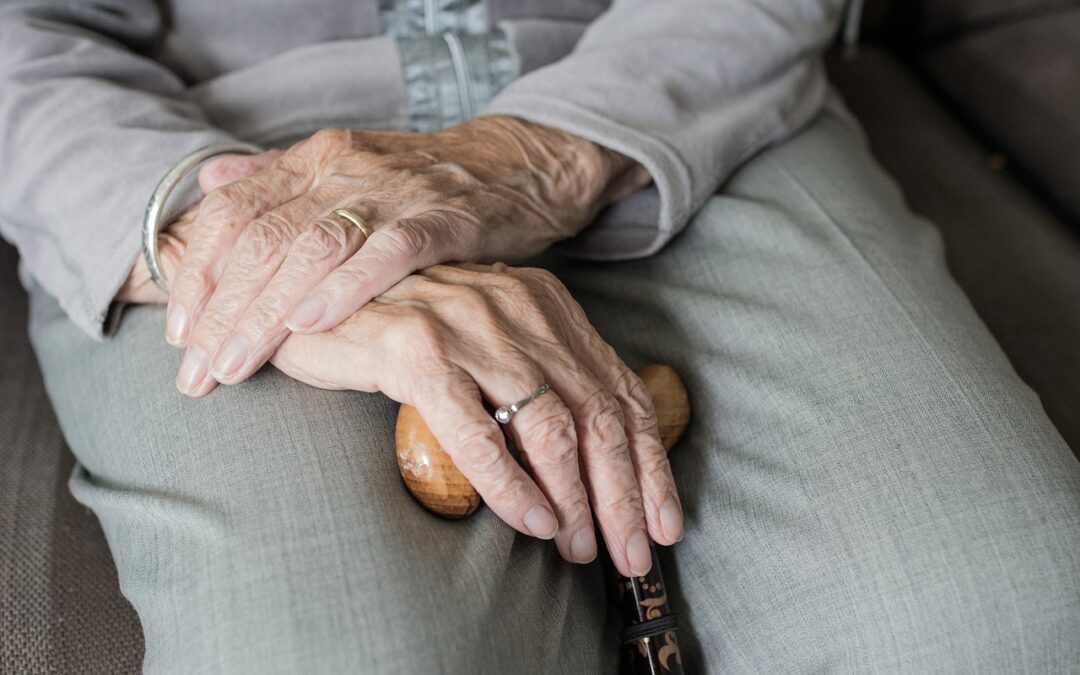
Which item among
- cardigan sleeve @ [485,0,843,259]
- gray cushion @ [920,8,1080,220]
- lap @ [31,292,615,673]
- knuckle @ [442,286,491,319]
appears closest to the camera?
lap @ [31,292,615,673]

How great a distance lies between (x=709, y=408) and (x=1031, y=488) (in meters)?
0.25

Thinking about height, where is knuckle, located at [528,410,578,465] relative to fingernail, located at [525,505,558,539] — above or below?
above

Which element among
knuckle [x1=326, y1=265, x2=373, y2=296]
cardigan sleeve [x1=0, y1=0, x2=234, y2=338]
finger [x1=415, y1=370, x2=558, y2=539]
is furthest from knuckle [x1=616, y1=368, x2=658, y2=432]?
cardigan sleeve [x1=0, y1=0, x2=234, y2=338]

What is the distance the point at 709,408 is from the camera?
0.73 m

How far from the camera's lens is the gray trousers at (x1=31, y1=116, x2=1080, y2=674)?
55 cm

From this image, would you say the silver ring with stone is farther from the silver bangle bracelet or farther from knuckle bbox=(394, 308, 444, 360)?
the silver bangle bracelet

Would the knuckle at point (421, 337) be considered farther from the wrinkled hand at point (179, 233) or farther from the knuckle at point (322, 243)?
the wrinkled hand at point (179, 233)

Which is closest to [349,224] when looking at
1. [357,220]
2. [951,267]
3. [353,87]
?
[357,220]

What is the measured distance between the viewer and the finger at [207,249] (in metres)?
0.66

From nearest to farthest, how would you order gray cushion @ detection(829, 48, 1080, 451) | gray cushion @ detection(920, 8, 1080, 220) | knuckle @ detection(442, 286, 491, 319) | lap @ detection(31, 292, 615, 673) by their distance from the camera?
1. lap @ detection(31, 292, 615, 673)
2. knuckle @ detection(442, 286, 491, 319)
3. gray cushion @ detection(829, 48, 1080, 451)
4. gray cushion @ detection(920, 8, 1080, 220)

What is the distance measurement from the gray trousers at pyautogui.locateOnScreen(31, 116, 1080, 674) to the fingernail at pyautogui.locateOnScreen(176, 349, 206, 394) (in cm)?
1

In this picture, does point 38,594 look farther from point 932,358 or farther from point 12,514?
point 932,358

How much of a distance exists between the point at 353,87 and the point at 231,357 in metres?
0.42

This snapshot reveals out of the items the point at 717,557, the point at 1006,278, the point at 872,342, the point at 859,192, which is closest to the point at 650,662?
the point at 717,557
